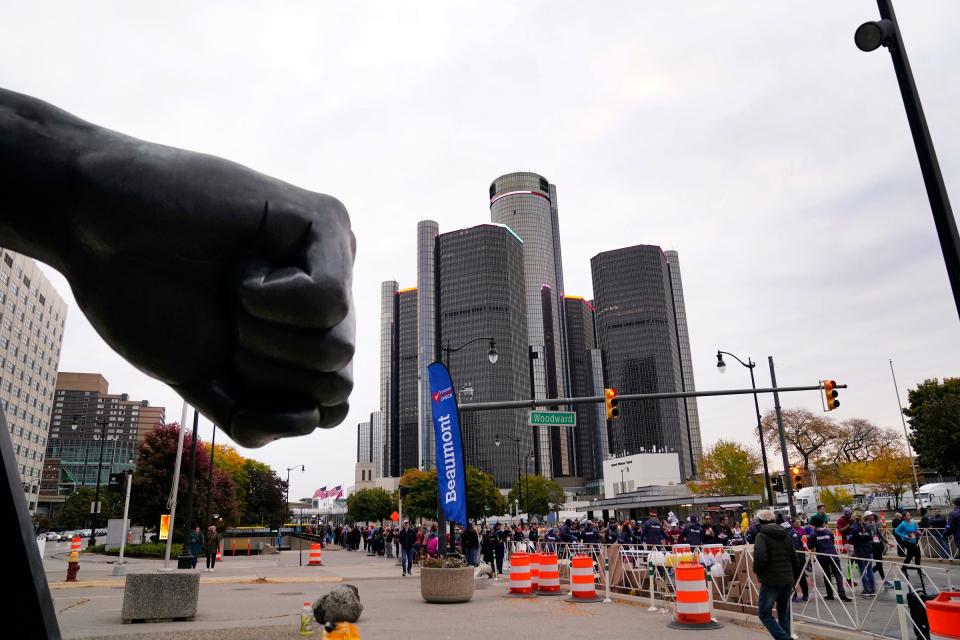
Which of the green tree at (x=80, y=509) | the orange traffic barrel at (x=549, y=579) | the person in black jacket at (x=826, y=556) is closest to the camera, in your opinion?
the person in black jacket at (x=826, y=556)

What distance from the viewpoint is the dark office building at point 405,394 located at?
180 meters

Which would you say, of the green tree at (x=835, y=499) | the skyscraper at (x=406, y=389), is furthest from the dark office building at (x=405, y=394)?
the green tree at (x=835, y=499)

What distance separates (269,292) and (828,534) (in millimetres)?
16471

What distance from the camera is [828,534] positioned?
48.3ft

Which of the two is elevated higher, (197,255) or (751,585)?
(197,255)

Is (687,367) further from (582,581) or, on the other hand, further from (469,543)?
(582,581)

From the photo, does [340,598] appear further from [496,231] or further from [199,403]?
[496,231]

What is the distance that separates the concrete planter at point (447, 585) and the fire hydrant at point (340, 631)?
10676 millimetres

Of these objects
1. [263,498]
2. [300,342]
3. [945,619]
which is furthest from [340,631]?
[263,498]

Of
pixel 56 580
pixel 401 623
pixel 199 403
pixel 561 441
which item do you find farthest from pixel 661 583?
pixel 561 441

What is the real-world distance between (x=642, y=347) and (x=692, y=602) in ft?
521

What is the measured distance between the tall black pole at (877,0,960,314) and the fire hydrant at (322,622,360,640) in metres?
6.86

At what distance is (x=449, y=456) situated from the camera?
51.9 ft

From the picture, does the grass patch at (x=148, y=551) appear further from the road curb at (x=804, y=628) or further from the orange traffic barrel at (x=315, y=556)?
the road curb at (x=804, y=628)
